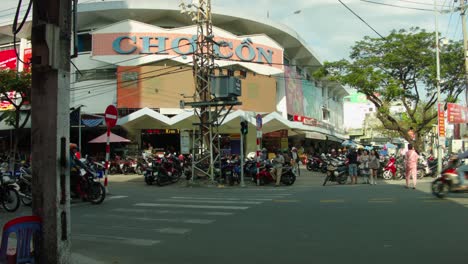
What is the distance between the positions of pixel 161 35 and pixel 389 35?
16.5 meters

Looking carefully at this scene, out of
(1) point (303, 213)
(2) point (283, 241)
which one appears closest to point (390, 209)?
(1) point (303, 213)

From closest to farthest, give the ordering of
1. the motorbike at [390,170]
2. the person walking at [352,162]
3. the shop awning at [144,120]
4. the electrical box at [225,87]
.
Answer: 1. the electrical box at [225,87]
2. the person walking at [352,162]
3. the motorbike at [390,170]
4. the shop awning at [144,120]

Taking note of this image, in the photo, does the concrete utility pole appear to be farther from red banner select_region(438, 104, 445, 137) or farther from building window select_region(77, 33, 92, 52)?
building window select_region(77, 33, 92, 52)

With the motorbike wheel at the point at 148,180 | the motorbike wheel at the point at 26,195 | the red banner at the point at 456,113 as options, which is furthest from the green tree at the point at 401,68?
the motorbike wheel at the point at 26,195

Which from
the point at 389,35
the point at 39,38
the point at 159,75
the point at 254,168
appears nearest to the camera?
the point at 39,38

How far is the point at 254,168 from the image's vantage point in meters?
19.6

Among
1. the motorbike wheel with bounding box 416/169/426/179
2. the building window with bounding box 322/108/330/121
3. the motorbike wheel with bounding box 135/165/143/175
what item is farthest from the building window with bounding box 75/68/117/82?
the building window with bounding box 322/108/330/121

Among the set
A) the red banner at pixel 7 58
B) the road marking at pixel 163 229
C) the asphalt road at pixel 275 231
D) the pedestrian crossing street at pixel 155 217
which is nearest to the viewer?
the asphalt road at pixel 275 231

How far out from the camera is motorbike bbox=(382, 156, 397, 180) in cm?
2167

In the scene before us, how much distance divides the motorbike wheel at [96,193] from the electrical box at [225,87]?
7.16 meters

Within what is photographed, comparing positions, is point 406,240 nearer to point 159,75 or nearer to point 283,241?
point 283,241

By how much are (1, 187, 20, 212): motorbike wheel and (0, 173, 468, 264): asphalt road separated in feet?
0.72

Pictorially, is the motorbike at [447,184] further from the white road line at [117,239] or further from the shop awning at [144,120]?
the shop awning at [144,120]

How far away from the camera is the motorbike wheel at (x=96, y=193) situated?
12.3 metres
